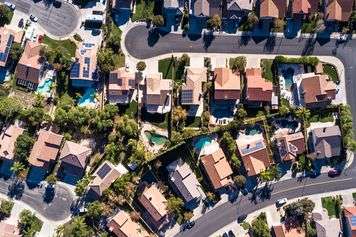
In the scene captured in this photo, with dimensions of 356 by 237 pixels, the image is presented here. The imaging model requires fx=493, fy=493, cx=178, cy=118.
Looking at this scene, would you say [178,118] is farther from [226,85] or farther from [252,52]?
[252,52]

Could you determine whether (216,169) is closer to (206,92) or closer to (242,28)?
(206,92)

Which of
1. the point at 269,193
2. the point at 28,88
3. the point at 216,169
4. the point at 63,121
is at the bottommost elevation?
the point at 269,193

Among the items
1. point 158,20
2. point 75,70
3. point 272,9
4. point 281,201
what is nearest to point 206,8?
point 158,20

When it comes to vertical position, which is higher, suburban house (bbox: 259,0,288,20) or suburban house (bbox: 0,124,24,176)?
suburban house (bbox: 259,0,288,20)

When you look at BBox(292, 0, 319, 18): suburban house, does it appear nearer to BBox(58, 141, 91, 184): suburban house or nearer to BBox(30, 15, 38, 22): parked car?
BBox(58, 141, 91, 184): suburban house

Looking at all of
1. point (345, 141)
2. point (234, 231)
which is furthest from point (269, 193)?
point (345, 141)

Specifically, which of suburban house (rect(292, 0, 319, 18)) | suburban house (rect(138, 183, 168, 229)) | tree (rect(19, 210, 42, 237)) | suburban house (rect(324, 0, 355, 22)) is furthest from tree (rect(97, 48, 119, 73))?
suburban house (rect(324, 0, 355, 22))

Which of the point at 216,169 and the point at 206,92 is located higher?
the point at 206,92
